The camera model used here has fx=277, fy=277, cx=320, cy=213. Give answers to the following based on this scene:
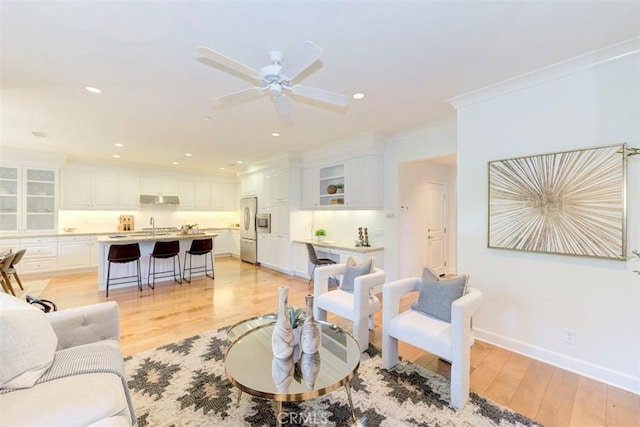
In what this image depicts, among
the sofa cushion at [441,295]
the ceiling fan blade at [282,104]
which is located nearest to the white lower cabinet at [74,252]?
the ceiling fan blade at [282,104]

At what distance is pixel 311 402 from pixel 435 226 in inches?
175

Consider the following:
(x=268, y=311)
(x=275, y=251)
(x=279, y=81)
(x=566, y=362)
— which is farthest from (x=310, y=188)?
(x=566, y=362)

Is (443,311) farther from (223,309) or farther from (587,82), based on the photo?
(223,309)

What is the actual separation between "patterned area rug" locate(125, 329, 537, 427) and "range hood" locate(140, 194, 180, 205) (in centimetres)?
581

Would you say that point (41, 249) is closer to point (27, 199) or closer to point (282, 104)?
point (27, 199)

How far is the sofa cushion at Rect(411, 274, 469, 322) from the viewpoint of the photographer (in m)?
2.32

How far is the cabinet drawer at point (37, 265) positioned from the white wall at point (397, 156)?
7009 millimetres

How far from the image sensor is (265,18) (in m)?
1.87

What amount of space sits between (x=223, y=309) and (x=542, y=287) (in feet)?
12.5

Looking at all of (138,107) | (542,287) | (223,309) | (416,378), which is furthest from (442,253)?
(138,107)

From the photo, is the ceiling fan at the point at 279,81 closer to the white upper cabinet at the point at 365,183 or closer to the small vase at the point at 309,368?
the small vase at the point at 309,368

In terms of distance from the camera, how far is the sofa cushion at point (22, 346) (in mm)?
1365

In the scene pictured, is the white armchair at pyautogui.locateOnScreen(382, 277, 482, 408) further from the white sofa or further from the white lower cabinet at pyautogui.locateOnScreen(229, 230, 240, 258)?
the white lower cabinet at pyautogui.locateOnScreen(229, 230, 240, 258)

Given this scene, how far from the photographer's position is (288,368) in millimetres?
1763
